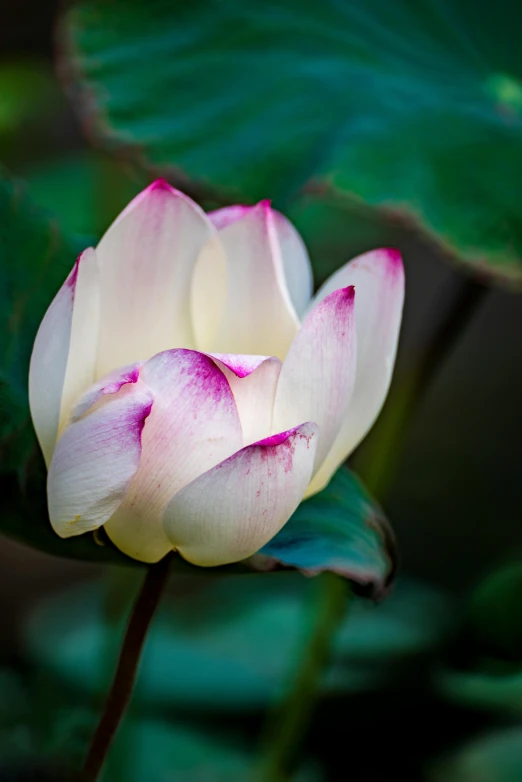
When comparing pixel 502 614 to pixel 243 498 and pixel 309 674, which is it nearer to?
pixel 309 674

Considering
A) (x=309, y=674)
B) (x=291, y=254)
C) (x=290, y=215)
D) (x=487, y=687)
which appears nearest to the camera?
(x=291, y=254)

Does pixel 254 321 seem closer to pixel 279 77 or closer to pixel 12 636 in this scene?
pixel 279 77

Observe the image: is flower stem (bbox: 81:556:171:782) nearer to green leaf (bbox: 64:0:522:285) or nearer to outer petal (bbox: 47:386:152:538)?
outer petal (bbox: 47:386:152:538)

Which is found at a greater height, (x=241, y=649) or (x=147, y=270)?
(x=147, y=270)

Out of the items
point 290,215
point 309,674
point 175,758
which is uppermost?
point 290,215

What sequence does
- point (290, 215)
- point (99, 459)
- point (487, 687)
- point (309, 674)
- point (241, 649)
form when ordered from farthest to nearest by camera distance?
point (241, 649) < point (290, 215) < point (487, 687) < point (309, 674) < point (99, 459)

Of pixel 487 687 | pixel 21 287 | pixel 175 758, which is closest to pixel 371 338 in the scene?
pixel 21 287
